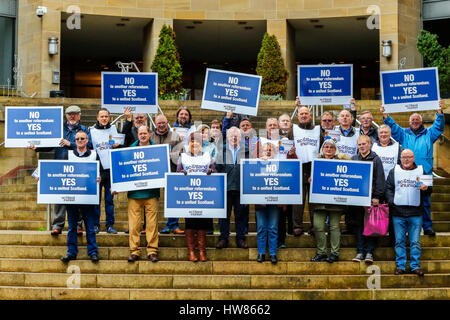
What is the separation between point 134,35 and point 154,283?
17.0m

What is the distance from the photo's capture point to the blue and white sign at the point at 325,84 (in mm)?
14656

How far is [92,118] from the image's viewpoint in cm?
1861

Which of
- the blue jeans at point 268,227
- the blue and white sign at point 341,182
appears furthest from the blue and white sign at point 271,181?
the blue and white sign at point 341,182

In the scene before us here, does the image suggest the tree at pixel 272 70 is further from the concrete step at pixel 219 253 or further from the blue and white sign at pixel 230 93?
the concrete step at pixel 219 253

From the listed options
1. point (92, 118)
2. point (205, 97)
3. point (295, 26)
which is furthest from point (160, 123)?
point (295, 26)

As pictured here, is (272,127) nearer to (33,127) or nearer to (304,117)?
(304,117)

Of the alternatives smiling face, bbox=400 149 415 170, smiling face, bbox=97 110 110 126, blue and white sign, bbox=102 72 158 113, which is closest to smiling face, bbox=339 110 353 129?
smiling face, bbox=400 149 415 170

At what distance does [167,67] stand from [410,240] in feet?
39.7

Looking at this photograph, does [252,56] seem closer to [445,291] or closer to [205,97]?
[205,97]

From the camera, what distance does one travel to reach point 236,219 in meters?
12.0

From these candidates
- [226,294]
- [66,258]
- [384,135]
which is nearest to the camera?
[226,294]

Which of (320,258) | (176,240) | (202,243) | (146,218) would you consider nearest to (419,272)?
(320,258)

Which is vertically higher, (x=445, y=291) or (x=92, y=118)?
(x=92, y=118)

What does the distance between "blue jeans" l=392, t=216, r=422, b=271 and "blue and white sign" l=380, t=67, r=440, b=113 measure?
8.00 feet
